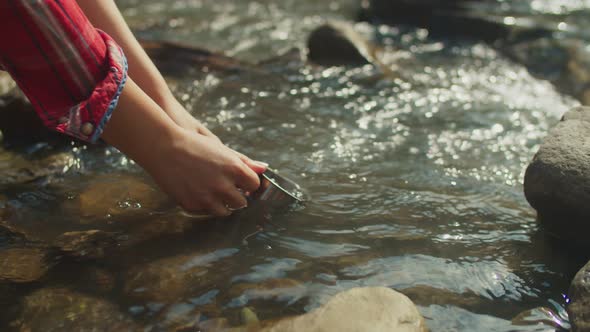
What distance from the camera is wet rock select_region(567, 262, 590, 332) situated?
5.18ft

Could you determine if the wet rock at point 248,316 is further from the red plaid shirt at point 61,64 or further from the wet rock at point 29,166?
the wet rock at point 29,166

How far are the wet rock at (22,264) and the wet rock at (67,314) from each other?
10 cm

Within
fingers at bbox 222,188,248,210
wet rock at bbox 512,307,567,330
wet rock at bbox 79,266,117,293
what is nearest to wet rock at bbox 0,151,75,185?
wet rock at bbox 79,266,117,293

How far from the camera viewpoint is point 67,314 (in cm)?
166

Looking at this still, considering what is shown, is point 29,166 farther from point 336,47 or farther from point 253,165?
point 336,47

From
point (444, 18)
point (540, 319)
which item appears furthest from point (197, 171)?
point (444, 18)

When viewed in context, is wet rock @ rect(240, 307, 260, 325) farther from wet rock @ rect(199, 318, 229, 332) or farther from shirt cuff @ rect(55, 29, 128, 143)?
shirt cuff @ rect(55, 29, 128, 143)

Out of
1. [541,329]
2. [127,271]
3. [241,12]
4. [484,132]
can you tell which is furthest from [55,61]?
[241,12]

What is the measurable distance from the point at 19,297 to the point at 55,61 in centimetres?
71

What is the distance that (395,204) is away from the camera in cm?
238

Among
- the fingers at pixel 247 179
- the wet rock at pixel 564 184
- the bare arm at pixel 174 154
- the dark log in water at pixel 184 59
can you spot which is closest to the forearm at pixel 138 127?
the bare arm at pixel 174 154

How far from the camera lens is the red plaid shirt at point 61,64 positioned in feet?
4.89

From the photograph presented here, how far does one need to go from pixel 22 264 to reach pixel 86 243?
0.21m

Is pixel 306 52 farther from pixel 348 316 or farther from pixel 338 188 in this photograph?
pixel 348 316
